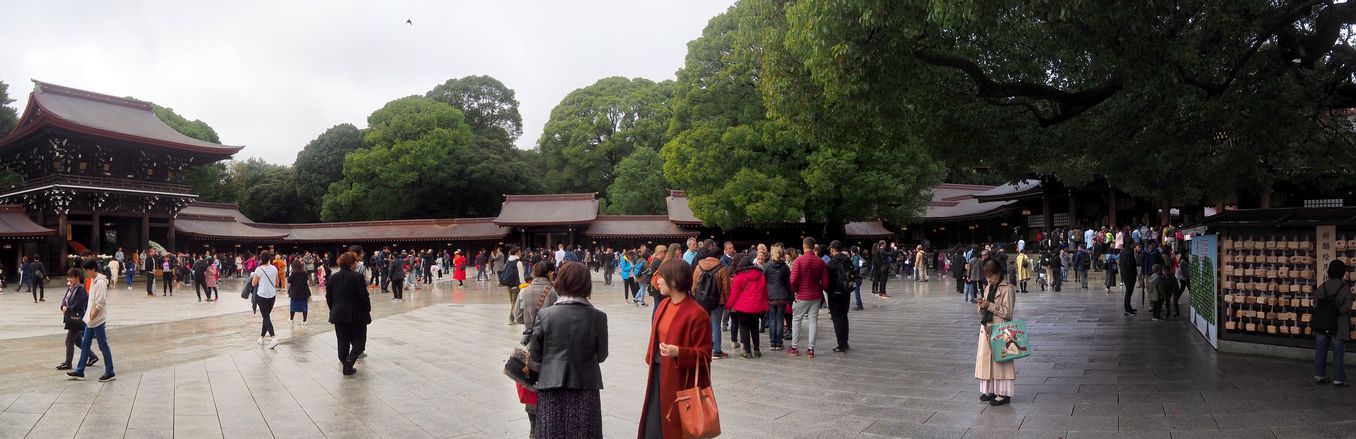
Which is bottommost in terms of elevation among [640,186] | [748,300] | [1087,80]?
[748,300]

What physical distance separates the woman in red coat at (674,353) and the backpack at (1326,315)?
6.10m

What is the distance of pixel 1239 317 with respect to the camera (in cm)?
859

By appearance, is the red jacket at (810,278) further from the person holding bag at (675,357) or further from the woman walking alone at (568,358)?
the woman walking alone at (568,358)

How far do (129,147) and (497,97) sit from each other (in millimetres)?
26119

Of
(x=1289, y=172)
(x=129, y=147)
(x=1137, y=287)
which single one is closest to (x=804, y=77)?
(x=1289, y=172)

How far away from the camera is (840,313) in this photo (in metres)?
9.34

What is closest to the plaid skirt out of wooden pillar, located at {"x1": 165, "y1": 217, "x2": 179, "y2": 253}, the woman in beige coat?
the woman in beige coat

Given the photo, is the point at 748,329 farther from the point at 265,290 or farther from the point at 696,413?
the point at 265,290

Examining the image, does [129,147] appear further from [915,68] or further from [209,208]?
[915,68]

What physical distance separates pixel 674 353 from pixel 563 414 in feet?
2.15

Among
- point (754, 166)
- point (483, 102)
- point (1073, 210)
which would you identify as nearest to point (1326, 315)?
point (754, 166)

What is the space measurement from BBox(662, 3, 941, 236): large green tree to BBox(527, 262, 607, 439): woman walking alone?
2159 centimetres

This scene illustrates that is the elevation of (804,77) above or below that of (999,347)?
above

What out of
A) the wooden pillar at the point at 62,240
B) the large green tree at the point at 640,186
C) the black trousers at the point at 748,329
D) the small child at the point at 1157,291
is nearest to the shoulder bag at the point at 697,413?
the black trousers at the point at 748,329
